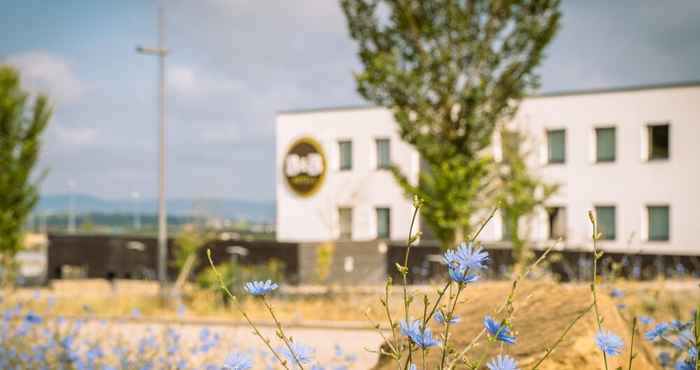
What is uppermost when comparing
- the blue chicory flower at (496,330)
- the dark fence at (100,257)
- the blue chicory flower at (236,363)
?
the blue chicory flower at (496,330)

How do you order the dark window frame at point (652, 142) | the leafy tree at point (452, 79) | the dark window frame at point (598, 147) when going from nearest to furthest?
the leafy tree at point (452, 79), the dark window frame at point (652, 142), the dark window frame at point (598, 147)

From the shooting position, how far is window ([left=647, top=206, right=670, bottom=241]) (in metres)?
32.3

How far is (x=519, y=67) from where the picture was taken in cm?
1766

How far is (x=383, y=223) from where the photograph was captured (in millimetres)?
38844

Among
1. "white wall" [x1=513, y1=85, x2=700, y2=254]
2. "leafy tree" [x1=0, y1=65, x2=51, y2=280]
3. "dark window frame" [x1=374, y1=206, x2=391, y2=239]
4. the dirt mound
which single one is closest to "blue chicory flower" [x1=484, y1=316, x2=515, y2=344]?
the dirt mound

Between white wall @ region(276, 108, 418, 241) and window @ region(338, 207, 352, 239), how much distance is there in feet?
0.96

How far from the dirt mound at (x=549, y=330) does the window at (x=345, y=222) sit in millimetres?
33904

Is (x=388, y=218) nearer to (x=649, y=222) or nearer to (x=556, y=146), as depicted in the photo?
(x=556, y=146)

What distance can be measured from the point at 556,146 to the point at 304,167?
12.5 m

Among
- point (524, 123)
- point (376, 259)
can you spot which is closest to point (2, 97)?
point (376, 259)

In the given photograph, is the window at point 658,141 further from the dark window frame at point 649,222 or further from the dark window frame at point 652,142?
the dark window frame at point 649,222

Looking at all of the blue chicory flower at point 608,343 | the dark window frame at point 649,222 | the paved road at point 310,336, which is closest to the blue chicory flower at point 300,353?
the blue chicory flower at point 608,343

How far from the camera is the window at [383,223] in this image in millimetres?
38625

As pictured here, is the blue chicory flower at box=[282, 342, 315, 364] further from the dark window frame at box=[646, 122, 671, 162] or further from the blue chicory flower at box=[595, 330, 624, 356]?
the dark window frame at box=[646, 122, 671, 162]
